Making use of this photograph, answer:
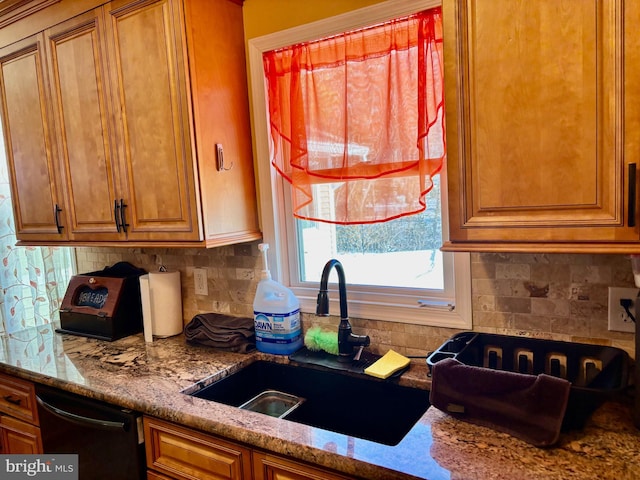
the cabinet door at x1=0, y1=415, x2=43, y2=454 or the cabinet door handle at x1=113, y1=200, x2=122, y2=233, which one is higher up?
the cabinet door handle at x1=113, y1=200, x2=122, y2=233

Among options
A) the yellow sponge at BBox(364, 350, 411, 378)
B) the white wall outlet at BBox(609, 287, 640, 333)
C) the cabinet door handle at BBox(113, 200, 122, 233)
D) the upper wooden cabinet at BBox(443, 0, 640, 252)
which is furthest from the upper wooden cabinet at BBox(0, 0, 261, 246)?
the white wall outlet at BBox(609, 287, 640, 333)

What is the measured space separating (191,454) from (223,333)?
568 mm

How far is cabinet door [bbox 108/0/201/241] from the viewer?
1.62 m

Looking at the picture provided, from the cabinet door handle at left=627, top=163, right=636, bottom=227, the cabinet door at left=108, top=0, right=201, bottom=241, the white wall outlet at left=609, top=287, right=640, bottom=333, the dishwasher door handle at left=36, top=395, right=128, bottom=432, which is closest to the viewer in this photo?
the cabinet door handle at left=627, top=163, right=636, bottom=227

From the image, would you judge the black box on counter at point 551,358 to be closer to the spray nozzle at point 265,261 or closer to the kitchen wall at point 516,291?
the kitchen wall at point 516,291

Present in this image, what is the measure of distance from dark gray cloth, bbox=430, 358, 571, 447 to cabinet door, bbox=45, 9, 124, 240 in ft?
4.47

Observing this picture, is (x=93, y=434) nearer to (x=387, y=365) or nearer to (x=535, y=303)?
(x=387, y=365)

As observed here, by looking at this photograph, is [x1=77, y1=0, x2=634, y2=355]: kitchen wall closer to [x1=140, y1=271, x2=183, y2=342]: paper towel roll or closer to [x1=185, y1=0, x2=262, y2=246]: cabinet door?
[x1=185, y1=0, x2=262, y2=246]: cabinet door

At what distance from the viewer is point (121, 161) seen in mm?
1800

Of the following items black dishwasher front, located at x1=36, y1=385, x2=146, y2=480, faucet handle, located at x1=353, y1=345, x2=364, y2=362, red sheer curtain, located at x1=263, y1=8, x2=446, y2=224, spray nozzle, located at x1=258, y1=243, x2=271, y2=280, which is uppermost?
red sheer curtain, located at x1=263, y1=8, x2=446, y2=224

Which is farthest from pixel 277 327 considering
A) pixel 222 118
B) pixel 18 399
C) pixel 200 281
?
pixel 18 399

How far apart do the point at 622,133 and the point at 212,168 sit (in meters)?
1.26

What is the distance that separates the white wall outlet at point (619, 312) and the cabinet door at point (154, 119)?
1.31m

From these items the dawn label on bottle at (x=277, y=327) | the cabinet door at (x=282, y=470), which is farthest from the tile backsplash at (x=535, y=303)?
the cabinet door at (x=282, y=470)
